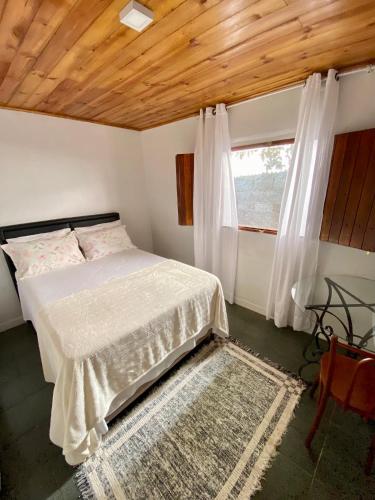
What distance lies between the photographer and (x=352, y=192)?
1.62 meters

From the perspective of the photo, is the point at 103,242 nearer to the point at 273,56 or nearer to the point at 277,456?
the point at 273,56

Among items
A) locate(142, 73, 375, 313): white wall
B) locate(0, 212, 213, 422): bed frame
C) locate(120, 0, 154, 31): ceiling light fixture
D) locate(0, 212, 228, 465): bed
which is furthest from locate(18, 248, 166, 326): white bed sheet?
locate(120, 0, 154, 31): ceiling light fixture

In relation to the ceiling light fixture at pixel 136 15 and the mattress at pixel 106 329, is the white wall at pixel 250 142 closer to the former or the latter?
the mattress at pixel 106 329

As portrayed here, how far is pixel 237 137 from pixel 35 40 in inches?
70.1

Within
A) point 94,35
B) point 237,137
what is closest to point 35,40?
point 94,35

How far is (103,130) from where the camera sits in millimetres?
2836

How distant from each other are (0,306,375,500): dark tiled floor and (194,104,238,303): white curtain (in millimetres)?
1291

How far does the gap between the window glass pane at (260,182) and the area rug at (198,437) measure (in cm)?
151

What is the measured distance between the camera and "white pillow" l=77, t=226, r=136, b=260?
8.45 feet

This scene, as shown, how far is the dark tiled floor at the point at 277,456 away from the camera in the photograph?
43.8 inches

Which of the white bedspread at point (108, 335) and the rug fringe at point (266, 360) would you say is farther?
the rug fringe at point (266, 360)

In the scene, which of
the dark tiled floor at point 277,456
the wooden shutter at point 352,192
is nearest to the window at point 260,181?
the wooden shutter at point 352,192

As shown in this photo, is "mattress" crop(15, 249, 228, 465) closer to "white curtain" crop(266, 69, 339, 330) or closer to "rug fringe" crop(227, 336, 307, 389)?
"rug fringe" crop(227, 336, 307, 389)

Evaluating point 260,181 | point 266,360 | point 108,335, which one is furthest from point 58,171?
point 266,360
